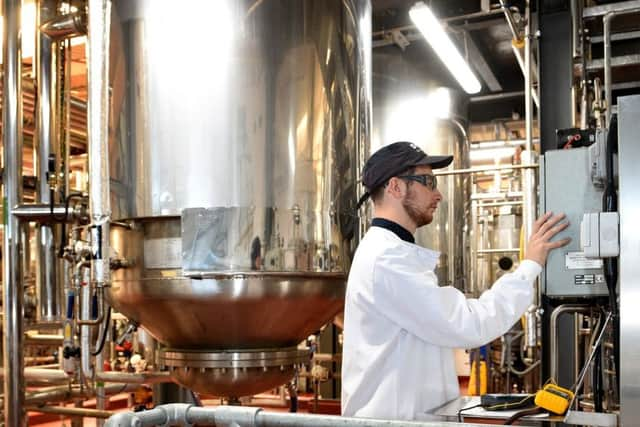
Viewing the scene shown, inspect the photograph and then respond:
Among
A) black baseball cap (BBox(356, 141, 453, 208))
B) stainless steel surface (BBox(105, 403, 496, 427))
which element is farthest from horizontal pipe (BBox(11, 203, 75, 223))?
stainless steel surface (BBox(105, 403, 496, 427))

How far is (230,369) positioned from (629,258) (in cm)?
159

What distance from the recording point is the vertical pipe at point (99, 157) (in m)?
2.62

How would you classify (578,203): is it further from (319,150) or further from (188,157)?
(188,157)

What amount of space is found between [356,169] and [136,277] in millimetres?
959

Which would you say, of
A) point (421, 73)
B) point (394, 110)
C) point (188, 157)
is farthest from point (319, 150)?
point (421, 73)

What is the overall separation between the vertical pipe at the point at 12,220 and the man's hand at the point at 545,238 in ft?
8.23

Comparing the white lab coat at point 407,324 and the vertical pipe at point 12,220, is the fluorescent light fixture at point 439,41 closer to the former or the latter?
the white lab coat at point 407,324

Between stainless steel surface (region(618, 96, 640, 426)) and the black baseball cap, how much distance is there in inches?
25.9

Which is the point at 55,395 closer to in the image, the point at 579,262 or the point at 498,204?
the point at 579,262

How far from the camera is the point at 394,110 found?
5113mm

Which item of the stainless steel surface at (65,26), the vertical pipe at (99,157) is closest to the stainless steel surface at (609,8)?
the vertical pipe at (99,157)

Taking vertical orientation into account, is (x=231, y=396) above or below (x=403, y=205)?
below

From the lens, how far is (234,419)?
156 centimetres

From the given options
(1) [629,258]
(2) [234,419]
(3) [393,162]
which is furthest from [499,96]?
(2) [234,419]
